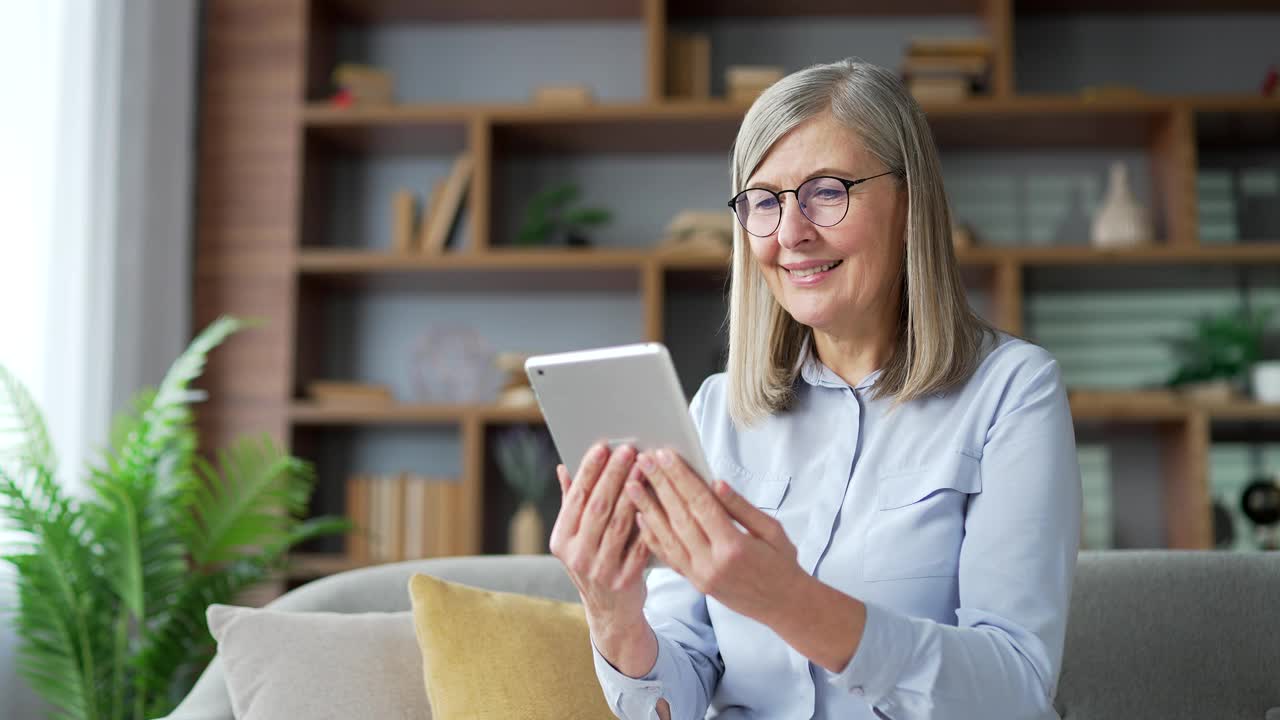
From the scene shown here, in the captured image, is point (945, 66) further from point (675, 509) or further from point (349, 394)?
point (675, 509)

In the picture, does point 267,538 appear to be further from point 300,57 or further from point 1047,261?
point 1047,261

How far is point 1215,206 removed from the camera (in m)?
3.49

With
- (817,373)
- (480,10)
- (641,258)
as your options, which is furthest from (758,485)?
(480,10)

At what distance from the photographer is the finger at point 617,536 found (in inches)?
39.6

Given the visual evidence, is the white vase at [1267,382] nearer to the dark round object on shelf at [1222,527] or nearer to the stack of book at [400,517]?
the dark round object on shelf at [1222,527]

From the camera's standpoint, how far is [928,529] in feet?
3.95

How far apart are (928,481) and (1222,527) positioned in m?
2.49

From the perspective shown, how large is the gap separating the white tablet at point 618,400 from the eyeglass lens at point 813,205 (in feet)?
1.18

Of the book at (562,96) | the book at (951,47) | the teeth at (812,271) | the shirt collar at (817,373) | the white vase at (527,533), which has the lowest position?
the white vase at (527,533)

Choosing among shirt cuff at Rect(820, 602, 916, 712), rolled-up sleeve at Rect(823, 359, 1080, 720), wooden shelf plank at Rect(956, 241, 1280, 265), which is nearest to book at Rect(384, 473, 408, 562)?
wooden shelf plank at Rect(956, 241, 1280, 265)

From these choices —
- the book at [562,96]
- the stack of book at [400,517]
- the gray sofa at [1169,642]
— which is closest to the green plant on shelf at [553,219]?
the book at [562,96]

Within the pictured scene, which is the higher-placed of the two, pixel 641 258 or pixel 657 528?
pixel 641 258

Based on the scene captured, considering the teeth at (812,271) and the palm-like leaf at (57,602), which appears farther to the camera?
the palm-like leaf at (57,602)

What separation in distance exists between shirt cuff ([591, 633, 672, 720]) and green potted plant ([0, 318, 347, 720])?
1609 mm
